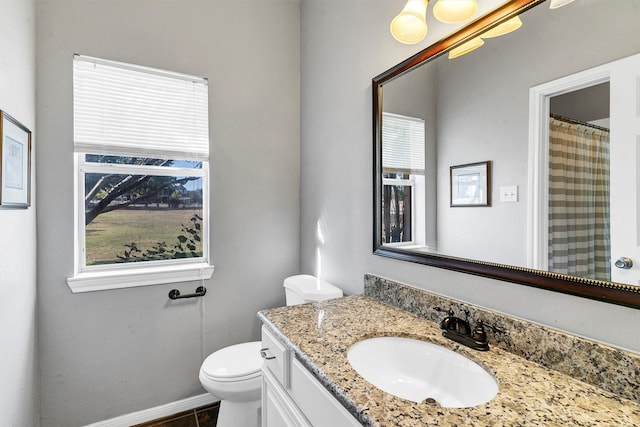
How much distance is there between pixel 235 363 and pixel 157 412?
71 centimetres

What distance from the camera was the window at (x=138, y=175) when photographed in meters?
1.77

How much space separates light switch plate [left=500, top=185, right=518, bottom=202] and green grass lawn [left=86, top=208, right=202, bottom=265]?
1811 mm

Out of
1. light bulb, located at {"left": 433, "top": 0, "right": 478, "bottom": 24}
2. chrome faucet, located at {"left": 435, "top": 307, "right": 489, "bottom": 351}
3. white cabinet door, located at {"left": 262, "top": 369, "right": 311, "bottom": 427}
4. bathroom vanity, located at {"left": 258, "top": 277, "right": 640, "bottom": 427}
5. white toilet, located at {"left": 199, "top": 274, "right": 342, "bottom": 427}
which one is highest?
light bulb, located at {"left": 433, "top": 0, "right": 478, "bottom": 24}

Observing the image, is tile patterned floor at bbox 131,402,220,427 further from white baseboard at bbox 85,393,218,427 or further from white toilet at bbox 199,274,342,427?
white toilet at bbox 199,274,342,427

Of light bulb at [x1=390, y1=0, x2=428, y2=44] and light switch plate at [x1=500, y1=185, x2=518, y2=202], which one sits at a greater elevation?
light bulb at [x1=390, y1=0, x2=428, y2=44]

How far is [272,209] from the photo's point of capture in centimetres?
227

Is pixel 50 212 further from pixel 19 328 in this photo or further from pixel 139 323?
pixel 139 323

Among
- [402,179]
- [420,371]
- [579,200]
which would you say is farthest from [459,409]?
[402,179]

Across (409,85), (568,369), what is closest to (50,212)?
(409,85)

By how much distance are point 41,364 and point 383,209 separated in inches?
79.1

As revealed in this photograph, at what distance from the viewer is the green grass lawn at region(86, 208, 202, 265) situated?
1.86 m

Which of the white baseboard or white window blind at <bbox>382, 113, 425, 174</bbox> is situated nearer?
white window blind at <bbox>382, 113, 425, 174</bbox>

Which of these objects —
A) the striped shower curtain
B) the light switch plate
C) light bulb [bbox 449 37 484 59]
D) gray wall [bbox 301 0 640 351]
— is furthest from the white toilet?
light bulb [bbox 449 37 484 59]

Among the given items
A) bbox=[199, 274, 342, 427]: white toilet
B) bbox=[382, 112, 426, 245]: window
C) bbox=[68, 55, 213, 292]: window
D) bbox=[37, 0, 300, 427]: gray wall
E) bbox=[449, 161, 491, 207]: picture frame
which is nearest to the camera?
bbox=[449, 161, 491, 207]: picture frame
